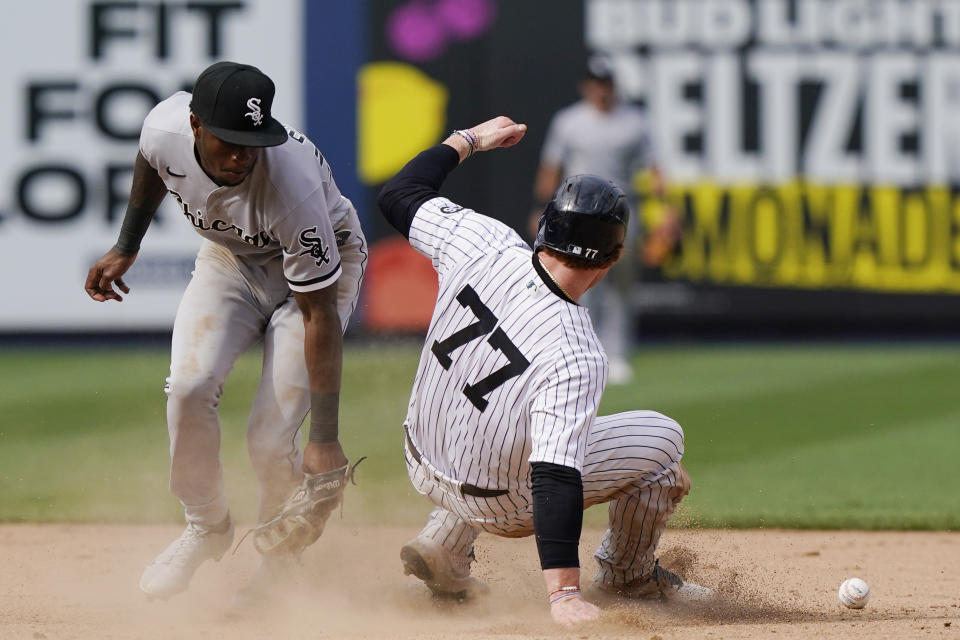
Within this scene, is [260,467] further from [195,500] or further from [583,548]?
[583,548]

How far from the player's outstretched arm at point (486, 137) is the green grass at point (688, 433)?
6.60 feet

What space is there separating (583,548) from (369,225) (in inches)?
257

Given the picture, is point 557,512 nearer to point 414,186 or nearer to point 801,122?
point 414,186

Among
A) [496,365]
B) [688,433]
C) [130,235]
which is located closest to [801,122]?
[688,433]

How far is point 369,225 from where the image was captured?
11.8 m

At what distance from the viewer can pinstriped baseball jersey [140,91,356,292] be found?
4.30 metres

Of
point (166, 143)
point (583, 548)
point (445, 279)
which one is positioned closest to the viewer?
point (445, 279)

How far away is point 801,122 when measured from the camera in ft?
38.9

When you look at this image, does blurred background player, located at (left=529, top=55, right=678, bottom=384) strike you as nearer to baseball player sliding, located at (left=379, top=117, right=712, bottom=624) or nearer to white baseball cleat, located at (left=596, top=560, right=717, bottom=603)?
white baseball cleat, located at (left=596, top=560, right=717, bottom=603)

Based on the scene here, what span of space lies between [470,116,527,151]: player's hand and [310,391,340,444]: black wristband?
94cm

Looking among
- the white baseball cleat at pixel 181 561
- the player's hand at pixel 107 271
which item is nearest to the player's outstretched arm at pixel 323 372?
the white baseball cleat at pixel 181 561

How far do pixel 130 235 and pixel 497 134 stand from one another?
131 cm

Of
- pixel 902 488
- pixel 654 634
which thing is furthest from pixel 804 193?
pixel 654 634

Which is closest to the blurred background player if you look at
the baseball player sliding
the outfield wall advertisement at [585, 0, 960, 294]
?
the outfield wall advertisement at [585, 0, 960, 294]
